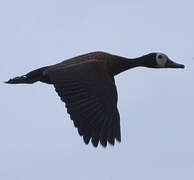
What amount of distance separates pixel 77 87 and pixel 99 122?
0.80 metres

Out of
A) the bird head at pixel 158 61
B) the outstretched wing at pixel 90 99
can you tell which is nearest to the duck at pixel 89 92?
the outstretched wing at pixel 90 99

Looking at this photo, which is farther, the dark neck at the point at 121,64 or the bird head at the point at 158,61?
the bird head at the point at 158,61

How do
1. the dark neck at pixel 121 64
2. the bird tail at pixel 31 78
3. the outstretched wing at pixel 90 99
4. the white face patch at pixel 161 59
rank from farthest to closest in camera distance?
the white face patch at pixel 161 59 < the dark neck at pixel 121 64 < the bird tail at pixel 31 78 < the outstretched wing at pixel 90 99

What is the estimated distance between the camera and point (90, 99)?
2269 cm

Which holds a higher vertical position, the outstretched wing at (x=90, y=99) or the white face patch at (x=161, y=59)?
the white face patch at (x=161, y=59)

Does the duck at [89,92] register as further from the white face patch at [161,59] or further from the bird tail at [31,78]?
the white face patch at [161,59]

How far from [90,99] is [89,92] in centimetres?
16

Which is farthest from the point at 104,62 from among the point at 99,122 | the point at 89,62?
the point at 99,122

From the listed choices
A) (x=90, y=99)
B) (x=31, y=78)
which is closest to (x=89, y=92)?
(x=90, y=99)

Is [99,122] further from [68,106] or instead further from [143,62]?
[143,62]

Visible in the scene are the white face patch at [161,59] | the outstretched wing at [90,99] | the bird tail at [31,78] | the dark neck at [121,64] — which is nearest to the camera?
the outstretched wing at [90,99]

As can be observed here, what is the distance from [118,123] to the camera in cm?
2255

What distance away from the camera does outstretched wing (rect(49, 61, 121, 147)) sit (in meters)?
22.2

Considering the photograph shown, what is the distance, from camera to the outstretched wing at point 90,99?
22188 millimetres
